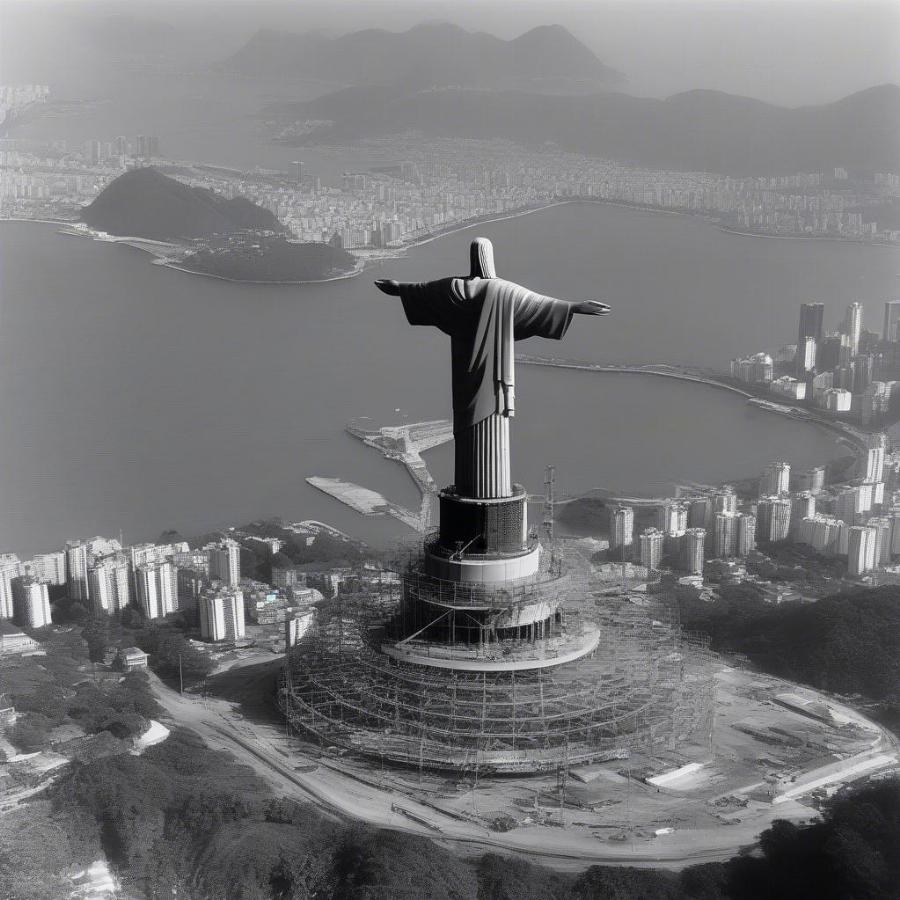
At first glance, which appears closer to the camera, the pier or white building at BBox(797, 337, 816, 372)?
the pier

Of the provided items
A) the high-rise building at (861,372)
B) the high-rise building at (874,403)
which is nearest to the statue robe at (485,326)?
the high-rise building at (874,403)

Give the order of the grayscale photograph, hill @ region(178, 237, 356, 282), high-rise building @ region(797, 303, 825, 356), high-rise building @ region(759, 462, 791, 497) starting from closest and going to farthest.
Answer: the grayscale photograph, high-rise building @ region(759, 462, 791, 497), high-rise building @ region(797, 303, 825, 356), hill @ region(178, 237, 356, 282)

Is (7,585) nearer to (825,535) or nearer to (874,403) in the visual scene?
(825,535)

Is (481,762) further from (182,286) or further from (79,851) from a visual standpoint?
(182,286)

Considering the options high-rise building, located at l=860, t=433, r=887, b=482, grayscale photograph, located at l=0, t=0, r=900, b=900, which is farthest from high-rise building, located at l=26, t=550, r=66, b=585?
high-rise building, located at l=860, t=433, r=887, b=482

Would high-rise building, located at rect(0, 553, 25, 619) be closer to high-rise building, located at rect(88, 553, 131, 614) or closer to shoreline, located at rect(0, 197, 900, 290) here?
high-rise building, located at rect(88, 553, 131, 614)
